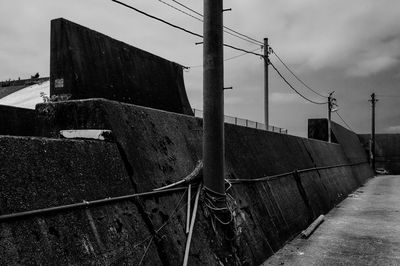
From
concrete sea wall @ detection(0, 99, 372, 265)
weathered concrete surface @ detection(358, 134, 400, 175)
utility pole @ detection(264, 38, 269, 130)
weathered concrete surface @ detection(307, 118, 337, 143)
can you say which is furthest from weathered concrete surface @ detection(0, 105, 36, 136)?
weathered concrete surface @ detection(358, 134, 400, 175)

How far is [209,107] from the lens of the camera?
6344 millimetres

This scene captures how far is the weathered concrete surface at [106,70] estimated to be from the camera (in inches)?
306

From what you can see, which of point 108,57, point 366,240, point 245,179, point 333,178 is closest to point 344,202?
point 333,178

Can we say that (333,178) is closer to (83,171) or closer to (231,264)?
(231,264)

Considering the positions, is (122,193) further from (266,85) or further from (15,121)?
(266,85)

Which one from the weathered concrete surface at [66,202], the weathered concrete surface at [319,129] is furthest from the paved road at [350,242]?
the weathered concrete surface at [319,129]

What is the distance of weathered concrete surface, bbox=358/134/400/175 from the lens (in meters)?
54.4

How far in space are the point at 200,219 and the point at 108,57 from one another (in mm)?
4650

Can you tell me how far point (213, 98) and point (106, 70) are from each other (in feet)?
11.4

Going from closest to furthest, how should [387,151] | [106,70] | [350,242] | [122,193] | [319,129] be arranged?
[122,193], [106,70], [350,242], [319,129], [387,151]

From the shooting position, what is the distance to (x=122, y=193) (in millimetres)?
4895

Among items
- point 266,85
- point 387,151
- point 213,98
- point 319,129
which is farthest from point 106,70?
point 387,151

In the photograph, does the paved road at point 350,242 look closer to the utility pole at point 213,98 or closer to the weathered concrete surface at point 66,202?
the utility pole at point 213,98

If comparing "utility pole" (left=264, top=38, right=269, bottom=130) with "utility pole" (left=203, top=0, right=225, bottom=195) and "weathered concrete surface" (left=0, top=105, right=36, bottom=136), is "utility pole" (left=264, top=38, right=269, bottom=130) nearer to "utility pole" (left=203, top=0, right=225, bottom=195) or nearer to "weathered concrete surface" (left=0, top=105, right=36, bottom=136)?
"weathered concrete surface" (left=0, top=105, right=36, bottom=136)
